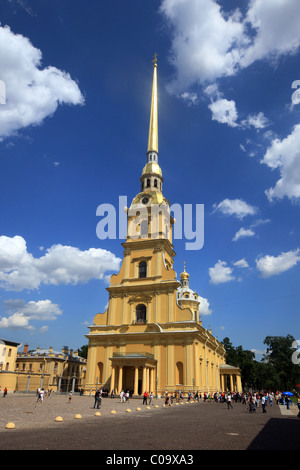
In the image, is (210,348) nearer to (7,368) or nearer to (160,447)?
(7,368)

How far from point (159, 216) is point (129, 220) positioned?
5.00m

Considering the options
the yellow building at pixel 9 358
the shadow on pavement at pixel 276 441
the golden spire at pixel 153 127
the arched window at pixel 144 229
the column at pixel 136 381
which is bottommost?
the shadow on pavement at pixel 276 441

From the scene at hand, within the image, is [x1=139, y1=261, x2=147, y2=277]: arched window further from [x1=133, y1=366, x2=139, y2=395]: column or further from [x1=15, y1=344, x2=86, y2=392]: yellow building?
[x1=15, y1=344, x2=86, y2=392]: yellow building

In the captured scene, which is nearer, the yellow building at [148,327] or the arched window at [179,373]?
the yellow building at [148,327]

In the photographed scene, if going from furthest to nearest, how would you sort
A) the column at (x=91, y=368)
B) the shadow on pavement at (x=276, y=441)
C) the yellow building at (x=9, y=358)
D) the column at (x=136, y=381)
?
1. the yellow building at (x=9, y=358)
2. the column at (x=91, y=368)
3. the column at (x=136, y=381)
4. the shadow on pavement at (x=276, y=441)

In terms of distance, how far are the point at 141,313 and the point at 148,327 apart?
2669mm

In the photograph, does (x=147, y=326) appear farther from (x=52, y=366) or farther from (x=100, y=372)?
(x=52, y=366)

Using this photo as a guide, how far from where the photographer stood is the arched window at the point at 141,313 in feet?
151

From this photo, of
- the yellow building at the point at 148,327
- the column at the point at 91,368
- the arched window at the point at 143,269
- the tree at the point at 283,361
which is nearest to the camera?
the yellow building at the point at 148,327

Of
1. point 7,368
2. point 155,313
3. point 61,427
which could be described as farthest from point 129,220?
point 61,427

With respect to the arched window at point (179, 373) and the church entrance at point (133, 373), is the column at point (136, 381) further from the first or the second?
the arched window at point (179, 373)

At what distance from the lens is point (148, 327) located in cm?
4447

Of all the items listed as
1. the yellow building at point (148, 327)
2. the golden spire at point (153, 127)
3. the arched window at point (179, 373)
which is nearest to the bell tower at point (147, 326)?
the yellow building at point (148, 327)
